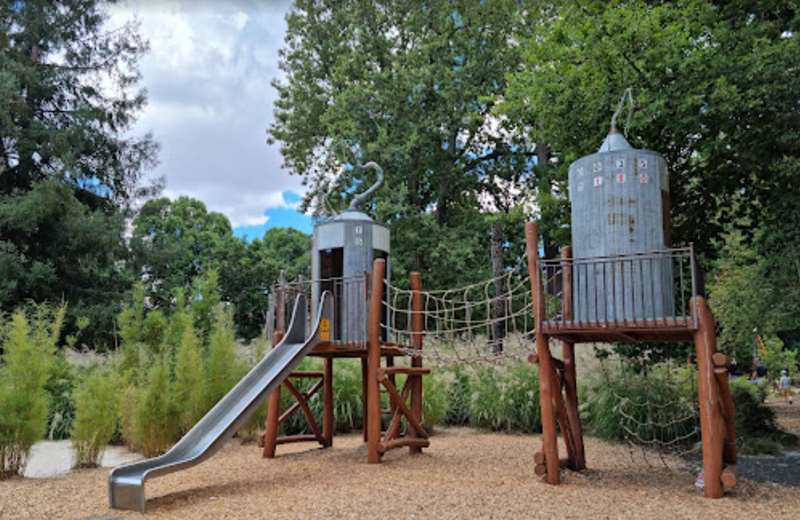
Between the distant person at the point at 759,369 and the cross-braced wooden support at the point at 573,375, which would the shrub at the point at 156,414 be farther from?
the distant person at the point at 759,369

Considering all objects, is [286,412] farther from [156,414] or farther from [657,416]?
[657,416]

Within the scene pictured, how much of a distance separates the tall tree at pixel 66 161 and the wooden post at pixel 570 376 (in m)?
14.2

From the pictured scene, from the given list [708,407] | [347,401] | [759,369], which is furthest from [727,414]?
[759,369]

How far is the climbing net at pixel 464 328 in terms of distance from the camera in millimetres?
6527

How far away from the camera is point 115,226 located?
749 inches

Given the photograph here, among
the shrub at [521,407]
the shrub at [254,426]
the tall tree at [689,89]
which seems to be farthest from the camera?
the shrub at [521,407]

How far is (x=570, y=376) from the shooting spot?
21.7ft

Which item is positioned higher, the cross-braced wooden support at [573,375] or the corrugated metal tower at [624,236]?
the corrugated metal tower at [624,236]

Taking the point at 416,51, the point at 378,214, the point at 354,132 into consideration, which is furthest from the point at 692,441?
the point at 416,51

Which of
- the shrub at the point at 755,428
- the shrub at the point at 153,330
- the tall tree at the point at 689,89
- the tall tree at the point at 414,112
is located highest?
the tall tree at the point at 414,112

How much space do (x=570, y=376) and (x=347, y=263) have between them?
2641mm

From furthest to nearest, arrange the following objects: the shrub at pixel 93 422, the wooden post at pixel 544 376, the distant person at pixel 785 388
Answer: the distant person at pixel 785 388 → the shrub at pixel 93 422 → the wooden post at pixel 544 376

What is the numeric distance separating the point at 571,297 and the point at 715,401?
1.38m

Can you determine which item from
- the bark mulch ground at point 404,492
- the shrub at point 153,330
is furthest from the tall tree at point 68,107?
the bark mulch ground at point 404,492
